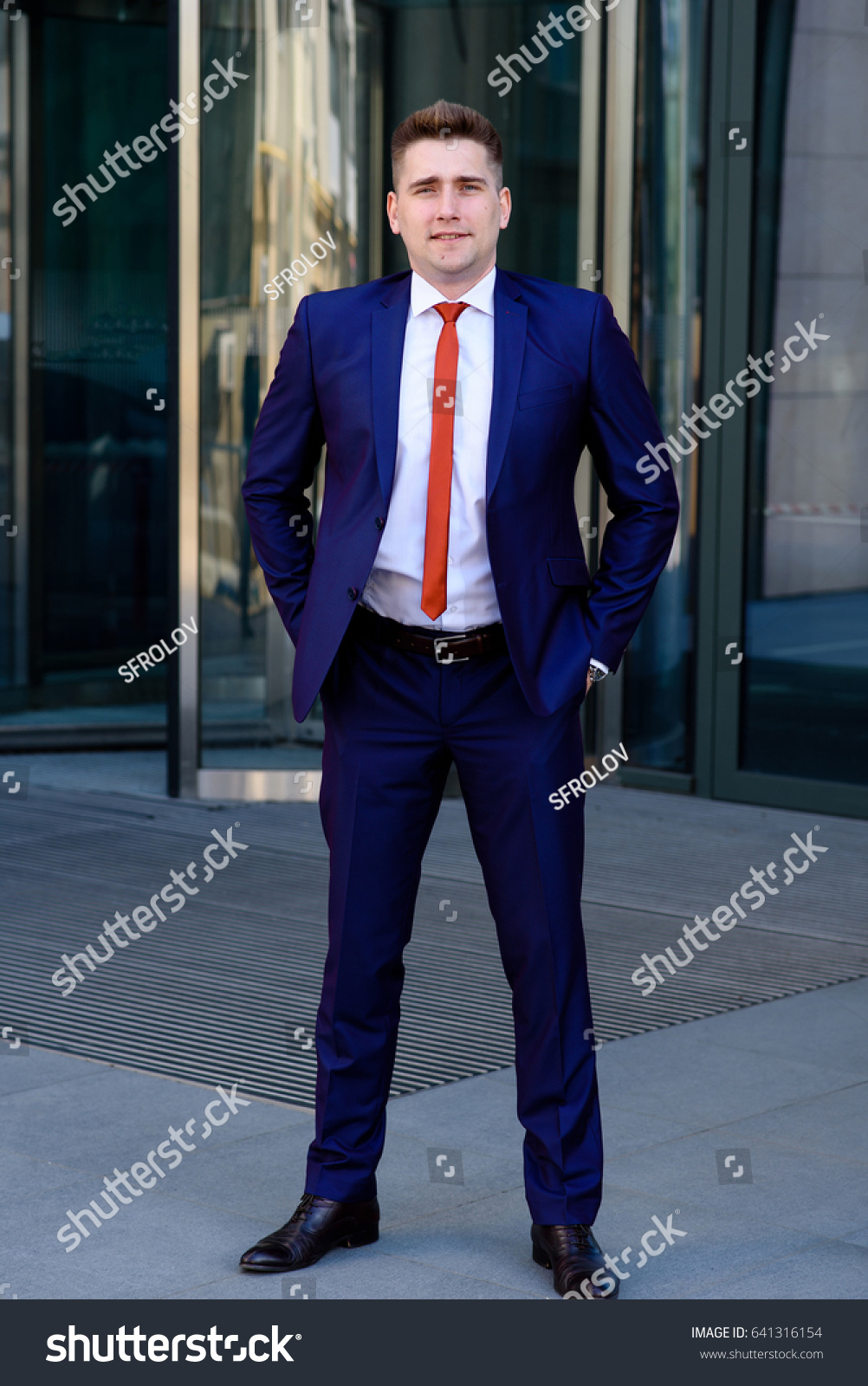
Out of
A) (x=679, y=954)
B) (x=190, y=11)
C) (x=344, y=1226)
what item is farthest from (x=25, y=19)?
(x=344, y=1226)

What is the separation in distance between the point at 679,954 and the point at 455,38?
4.48m

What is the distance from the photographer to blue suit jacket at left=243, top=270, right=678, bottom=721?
3.24 metres

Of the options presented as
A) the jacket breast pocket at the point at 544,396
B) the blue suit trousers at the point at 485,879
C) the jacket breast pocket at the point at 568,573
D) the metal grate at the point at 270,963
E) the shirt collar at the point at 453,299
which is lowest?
the metal grate at the point at 270,963

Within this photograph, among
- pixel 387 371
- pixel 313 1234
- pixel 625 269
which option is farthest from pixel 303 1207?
pixel 625 269

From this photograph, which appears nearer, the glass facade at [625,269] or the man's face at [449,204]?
the man's face at [449,204]

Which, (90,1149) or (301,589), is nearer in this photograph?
(301,589)

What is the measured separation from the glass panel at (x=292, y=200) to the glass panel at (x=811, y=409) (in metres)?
0.97

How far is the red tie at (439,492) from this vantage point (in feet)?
10.6

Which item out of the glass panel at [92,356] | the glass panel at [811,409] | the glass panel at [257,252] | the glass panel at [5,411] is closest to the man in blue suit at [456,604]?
the glass panel at [811,409]

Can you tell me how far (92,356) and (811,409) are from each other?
3.93m

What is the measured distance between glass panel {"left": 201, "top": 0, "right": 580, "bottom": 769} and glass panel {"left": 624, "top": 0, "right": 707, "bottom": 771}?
367 millimetres

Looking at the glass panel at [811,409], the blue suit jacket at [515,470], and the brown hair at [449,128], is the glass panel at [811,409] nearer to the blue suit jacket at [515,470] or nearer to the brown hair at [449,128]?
the blue suit jacket at [515,470]
